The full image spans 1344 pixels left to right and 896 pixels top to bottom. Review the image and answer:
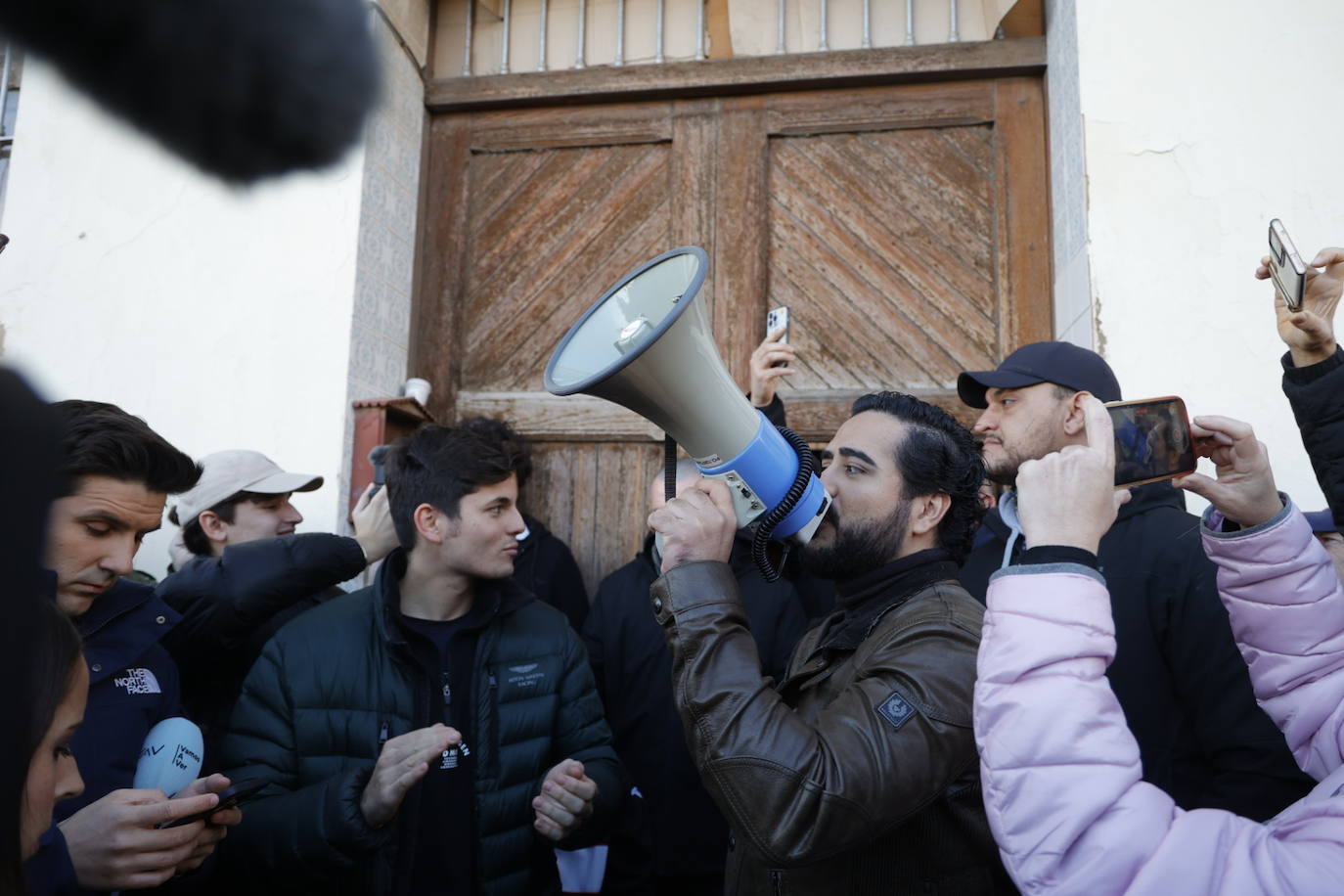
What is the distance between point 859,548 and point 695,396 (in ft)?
1.59

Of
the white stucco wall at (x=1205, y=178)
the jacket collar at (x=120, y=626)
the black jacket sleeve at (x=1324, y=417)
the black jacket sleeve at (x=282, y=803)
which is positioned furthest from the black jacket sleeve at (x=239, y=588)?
the white stucco wall at (x=1205, y=178)

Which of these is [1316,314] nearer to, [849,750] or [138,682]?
[849,750]

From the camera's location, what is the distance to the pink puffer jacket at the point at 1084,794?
40.0 inches

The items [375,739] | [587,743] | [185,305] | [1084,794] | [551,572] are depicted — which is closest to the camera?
[1084,794]

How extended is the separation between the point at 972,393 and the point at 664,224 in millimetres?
1777

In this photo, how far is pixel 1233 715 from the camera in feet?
6.55

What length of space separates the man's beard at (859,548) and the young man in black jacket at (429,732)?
819 mm

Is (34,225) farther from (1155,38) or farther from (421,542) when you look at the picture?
(1155,38)

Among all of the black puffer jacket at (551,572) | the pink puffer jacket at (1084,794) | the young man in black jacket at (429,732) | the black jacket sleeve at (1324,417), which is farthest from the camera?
the black puffer jacket at (551,572)

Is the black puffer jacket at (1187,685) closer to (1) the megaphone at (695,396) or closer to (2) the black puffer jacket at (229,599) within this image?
(1) the megaphone at (695,396)

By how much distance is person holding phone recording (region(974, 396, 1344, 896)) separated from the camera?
102 cm

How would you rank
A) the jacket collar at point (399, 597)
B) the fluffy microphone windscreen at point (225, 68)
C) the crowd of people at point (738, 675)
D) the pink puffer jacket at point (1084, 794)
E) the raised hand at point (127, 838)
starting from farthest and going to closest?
the jacket collar at point (399, 597) < the raised hand at point (127, 838) < the crowd of people at point (738, 675) < the pink puffer jacket at point (1084, 794) < the fluffy microphone windscreen at point (225, 68)

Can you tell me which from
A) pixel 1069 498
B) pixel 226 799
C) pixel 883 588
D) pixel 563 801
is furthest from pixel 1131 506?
pixel 226 799

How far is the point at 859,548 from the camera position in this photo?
190cm
